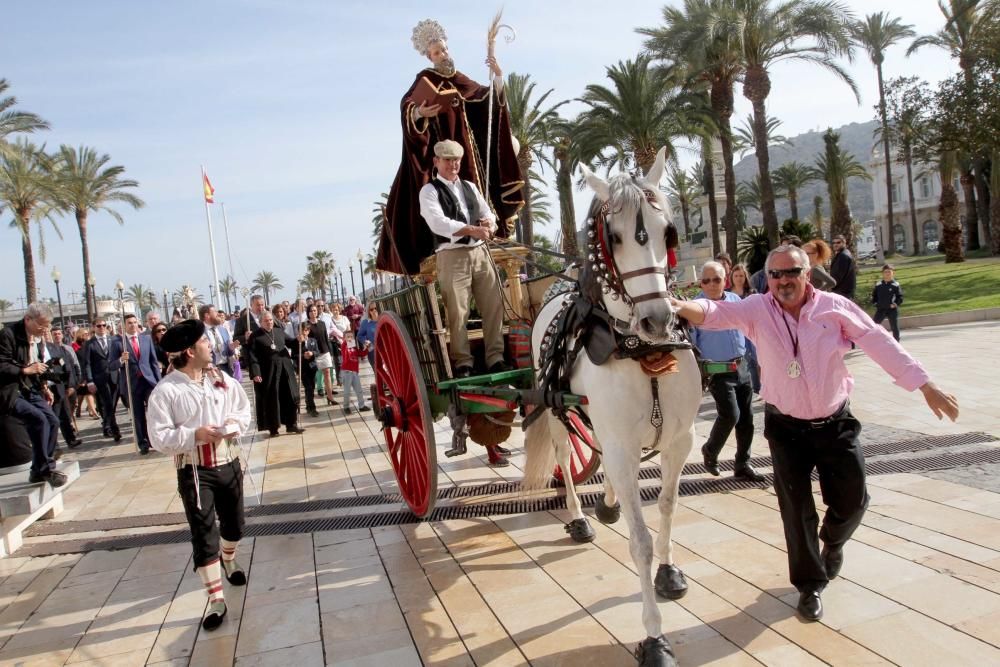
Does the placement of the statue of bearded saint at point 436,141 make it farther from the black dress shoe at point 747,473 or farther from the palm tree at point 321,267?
the palm tree at point 321,267

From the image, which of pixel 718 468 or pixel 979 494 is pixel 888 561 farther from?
pixel 718 468

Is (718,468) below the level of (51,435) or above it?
below

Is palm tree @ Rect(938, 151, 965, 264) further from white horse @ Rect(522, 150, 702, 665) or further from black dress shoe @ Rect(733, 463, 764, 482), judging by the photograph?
white horse @ Rect(522, 150, 702, 665)

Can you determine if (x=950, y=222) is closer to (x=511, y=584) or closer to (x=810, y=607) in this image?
(x=810, y=607)

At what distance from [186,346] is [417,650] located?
6.83 ft

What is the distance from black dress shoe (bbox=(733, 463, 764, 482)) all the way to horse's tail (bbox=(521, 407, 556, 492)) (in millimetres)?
1547

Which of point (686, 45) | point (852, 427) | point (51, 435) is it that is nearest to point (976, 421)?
point (852, 427)

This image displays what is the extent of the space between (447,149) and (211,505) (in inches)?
104

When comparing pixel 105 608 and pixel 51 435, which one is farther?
pixel 51 435

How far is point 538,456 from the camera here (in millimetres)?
5223

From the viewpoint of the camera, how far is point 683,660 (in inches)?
124

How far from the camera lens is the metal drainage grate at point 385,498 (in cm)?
609

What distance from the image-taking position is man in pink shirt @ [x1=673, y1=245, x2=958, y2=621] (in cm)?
323

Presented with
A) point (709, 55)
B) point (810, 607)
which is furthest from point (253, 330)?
point (709, 55)
